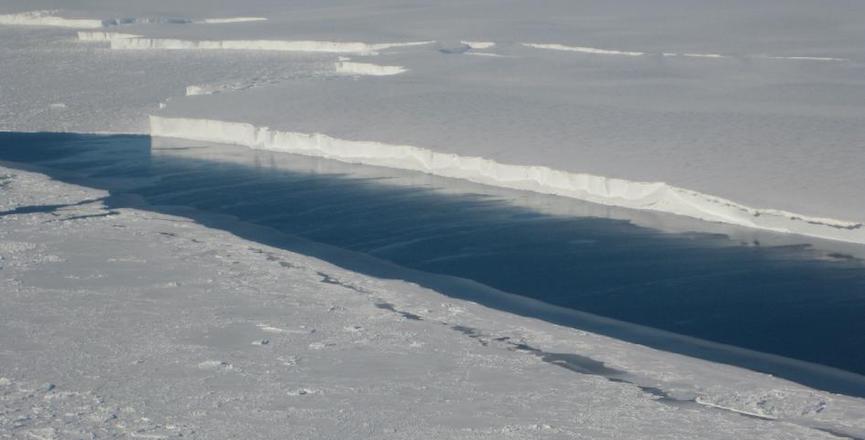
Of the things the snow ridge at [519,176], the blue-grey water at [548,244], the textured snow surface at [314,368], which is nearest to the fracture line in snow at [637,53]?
the snow ridge at [519,176]

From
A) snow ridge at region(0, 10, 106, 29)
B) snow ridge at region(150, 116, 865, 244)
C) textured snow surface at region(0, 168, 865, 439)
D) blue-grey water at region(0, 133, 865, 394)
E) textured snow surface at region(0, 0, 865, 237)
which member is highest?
snow ridge at region(0, 10, 106, 29)

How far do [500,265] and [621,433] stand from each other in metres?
3.00

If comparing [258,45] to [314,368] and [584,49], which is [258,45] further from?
[314,368]

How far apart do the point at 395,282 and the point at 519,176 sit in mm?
2453

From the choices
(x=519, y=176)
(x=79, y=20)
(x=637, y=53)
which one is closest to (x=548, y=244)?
(x=519, y=176)

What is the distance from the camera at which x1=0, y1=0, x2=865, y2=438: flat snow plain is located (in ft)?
14.9

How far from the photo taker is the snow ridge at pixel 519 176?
746 centimetres

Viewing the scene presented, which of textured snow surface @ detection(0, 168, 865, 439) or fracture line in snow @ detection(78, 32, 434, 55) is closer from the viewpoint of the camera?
textured snow surface @ detection(0, 168, 865, 439)

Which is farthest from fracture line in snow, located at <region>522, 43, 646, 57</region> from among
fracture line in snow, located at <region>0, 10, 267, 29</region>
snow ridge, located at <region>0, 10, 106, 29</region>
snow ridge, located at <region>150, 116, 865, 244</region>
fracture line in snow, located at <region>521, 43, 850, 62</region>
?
snow ridge, located at <region>0, 10, 106, 29</region>

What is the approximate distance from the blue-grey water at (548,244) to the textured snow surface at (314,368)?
2.34 feet

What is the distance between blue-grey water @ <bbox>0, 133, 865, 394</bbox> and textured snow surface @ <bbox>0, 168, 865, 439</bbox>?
2.34ft

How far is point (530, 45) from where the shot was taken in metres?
15.8

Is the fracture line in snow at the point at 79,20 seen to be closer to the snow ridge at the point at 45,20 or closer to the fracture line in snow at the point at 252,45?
the snow ridge at the point at 45,20

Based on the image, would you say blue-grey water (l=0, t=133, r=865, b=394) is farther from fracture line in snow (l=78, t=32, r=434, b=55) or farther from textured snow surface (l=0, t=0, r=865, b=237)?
fracture line in snow (l=78, t=32, r=434, b=55)
